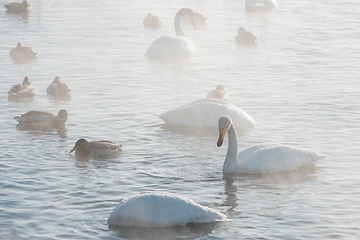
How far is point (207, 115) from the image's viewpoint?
13.8 meters

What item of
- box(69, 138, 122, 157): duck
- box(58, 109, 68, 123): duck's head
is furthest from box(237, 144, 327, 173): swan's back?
box(58, 109, 68, 123): duck's head

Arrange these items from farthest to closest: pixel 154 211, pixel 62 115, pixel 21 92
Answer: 1. pixel 21 92
2. pixel 62 115
3. pixel 154 211

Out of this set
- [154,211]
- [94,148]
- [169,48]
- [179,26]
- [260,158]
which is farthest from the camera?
[179,26]

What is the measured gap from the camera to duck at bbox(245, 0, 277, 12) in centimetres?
3513

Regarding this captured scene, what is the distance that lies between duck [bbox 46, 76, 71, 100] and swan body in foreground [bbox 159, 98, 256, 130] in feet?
13.2

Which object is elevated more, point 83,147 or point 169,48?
point 169,48

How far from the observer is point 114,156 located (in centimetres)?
1185

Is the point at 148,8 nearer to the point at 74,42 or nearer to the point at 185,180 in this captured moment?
the point at 74,42

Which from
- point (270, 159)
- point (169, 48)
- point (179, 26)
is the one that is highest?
point (179, 26)

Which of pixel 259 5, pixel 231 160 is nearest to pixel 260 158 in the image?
pixel 231 160

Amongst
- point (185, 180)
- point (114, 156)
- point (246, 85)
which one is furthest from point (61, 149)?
point (246, 85)

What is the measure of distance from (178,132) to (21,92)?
5040mm

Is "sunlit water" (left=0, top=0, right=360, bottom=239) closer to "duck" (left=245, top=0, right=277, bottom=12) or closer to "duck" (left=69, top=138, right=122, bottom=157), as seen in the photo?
"duck" (left=69, top=138, right=122, bottom=157)

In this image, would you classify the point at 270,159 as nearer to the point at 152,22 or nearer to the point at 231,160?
the point at 231,160
